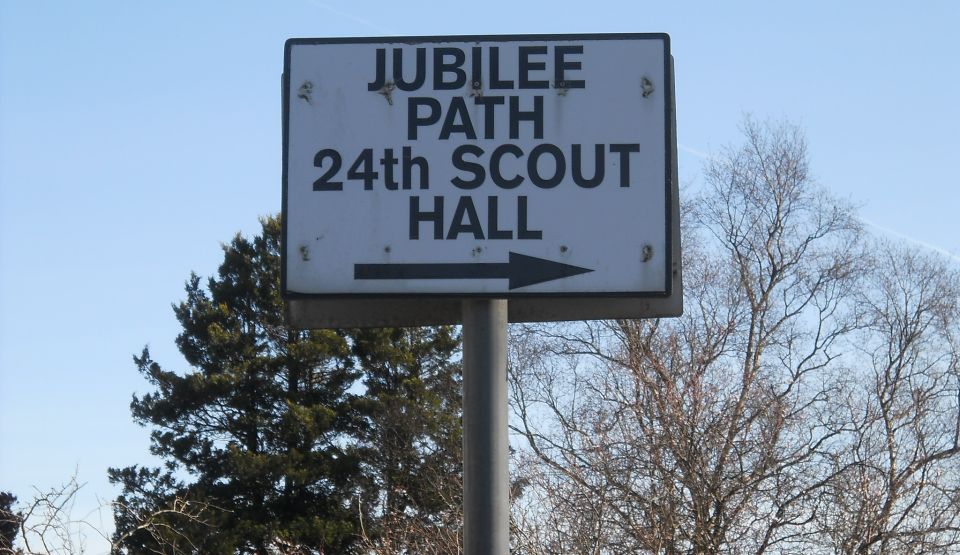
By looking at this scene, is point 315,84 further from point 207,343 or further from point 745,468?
point 207,343

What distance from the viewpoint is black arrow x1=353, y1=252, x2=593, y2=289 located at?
3.15 meters

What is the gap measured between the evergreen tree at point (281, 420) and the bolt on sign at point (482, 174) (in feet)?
78.4

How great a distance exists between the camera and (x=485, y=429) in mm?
3094

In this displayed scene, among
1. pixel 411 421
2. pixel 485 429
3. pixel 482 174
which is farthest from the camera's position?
pixel 411 421

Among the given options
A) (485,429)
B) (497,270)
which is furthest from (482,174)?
(485,429)

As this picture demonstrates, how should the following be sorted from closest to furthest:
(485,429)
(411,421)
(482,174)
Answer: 1. (485,429)
2. (482,174)
3. (411,421)

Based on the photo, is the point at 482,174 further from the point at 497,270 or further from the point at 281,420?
the point at 281,420

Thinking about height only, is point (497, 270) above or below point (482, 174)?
below

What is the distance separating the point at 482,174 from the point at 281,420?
27.2m

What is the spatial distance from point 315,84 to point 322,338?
27.9 meters

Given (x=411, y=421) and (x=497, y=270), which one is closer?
(x=497, y=270)

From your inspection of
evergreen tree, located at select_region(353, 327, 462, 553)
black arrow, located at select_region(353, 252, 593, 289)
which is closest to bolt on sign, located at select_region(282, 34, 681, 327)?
black arrow, located at select_region(353, 252, 593, 289)

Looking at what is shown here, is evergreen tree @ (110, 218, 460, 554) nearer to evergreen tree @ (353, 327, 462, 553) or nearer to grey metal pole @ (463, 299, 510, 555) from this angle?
evergreen tree @ (353, 327, 462, 553)

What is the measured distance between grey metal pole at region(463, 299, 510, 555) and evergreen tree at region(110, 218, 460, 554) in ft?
78.4
